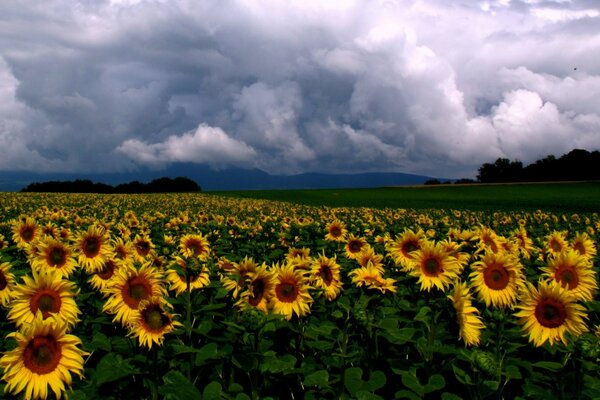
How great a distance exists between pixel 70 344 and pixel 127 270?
4.64ft

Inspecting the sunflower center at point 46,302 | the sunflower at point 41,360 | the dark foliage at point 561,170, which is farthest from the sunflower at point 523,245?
the dark foliage at point 561,170

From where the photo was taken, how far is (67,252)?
5.70m

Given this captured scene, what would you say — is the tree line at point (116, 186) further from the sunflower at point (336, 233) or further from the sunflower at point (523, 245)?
the sunflower at point (523, 245)

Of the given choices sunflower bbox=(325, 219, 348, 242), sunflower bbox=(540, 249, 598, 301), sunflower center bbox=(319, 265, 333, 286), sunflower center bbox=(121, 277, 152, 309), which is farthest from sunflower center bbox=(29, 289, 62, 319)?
sunflower bbox=(325, 219, 348, 242)

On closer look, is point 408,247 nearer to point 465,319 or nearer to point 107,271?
point 465,319

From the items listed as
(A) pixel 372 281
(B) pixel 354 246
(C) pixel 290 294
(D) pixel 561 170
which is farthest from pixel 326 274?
(D) pixel 561 170

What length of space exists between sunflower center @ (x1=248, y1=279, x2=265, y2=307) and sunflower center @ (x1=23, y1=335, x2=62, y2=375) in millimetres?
1724

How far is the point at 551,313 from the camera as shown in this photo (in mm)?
4191

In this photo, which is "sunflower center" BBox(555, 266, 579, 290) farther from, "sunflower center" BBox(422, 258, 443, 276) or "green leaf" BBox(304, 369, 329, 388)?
"green leaf" BBox(304, 369, 329, 388)

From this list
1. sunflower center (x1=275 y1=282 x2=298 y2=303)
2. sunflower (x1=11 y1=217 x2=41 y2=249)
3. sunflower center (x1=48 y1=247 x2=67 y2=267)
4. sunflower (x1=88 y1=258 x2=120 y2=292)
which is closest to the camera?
sunflower center (x1=275 y1=282 x2=298 y2=303)

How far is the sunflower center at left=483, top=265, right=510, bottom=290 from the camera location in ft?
16.0

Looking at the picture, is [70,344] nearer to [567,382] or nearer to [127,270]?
[127,270]

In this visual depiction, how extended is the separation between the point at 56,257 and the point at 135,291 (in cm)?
185

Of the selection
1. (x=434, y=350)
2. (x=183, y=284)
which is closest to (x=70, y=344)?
(x=183, y=284)
